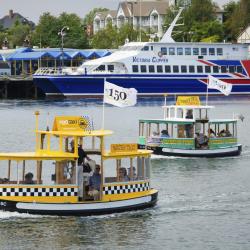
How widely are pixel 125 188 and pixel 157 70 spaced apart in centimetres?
8649

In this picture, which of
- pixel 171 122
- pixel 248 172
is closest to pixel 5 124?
pixel 171 122

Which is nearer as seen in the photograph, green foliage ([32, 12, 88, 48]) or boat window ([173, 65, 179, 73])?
boat window ([173, 65, 179, 73])

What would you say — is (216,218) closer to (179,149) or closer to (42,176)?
(42,176)

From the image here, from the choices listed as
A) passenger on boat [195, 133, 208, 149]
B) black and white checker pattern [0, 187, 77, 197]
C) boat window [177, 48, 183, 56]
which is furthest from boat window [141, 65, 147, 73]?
black and white checker pattern [0, 187, 77, 197]

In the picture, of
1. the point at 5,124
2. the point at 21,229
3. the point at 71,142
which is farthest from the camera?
the point at 5,124

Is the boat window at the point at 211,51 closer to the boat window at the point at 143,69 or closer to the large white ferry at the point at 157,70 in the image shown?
the large white ferry at the point at 157,70

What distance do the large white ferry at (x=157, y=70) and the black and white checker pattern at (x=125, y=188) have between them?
272 ft

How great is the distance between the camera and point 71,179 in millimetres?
Result: 33094

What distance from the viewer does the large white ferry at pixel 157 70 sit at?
389 ft

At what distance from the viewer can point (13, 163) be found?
33406mm

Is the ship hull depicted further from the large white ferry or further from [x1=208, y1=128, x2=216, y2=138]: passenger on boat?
[x1=208, y1=128, x2=216, y2=138]: passenger on boat

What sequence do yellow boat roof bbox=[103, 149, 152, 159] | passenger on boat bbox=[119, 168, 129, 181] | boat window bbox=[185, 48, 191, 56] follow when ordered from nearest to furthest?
1. yellow boat roof bbox=[103, 149, 152, 159]
2. passenger on boat bbox=[119, 168, 129, 181]
3. boat window bbox=[185, 48, 191, 56]

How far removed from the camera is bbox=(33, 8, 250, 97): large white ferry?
118438 millimetres

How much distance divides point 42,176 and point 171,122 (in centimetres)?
1969
